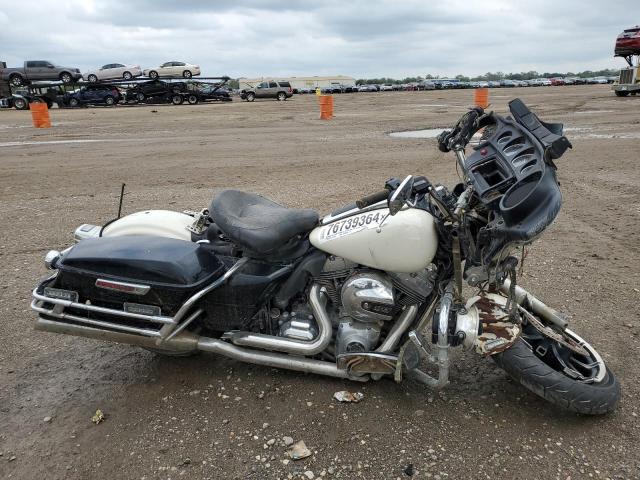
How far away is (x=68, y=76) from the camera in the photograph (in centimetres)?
3406

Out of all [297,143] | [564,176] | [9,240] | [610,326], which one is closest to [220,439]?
[610,326]

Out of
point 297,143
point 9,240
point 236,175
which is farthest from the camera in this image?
point 297,143

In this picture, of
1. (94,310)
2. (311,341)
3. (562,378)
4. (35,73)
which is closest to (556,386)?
(562,378)

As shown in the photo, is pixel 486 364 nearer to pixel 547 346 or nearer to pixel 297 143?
pixel 547 346

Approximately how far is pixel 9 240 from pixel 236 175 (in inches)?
172

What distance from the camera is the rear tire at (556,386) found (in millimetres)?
2721

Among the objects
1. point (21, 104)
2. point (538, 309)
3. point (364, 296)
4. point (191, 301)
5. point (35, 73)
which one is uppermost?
point (35, 73)

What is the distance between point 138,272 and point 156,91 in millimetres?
34120

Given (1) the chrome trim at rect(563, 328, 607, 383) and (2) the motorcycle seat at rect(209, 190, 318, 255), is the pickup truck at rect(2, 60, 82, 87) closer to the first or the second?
(2) the motorcycle seat at rect(209, 190, 318, 255)

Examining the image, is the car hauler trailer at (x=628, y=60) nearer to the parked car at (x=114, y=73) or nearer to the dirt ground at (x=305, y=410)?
the dirt ground at (x=305, y=410)

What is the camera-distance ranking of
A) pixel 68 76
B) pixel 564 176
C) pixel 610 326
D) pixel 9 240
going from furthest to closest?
pixel 68 76 → pixel 564 176 → pixel 9 240 → pixel 610 326

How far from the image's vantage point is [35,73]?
34.6 metres

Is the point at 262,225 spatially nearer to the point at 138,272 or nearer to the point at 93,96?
the point at 138,272

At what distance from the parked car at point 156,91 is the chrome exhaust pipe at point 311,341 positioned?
33.8 metres
